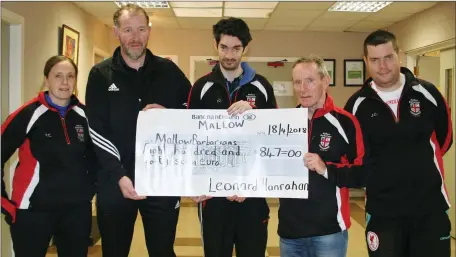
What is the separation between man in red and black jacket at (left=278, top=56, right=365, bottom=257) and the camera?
170cm

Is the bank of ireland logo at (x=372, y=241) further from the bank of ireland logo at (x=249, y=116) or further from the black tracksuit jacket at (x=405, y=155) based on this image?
the bank of ireland logo at (x=249, y=116)

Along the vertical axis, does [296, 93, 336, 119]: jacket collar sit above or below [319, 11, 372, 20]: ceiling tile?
below

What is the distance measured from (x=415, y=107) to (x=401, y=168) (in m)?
0.31

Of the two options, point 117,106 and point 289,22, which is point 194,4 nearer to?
point 289,22

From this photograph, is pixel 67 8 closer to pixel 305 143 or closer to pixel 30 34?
pixel 30 34

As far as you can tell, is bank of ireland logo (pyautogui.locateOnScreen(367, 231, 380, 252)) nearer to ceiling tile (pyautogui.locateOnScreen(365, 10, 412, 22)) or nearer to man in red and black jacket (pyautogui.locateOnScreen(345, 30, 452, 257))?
man in red and black jacket (pyautogui.locateOnScreen(345, 30, 452, 257))

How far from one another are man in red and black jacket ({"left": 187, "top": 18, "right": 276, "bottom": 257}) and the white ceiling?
11.0 feet

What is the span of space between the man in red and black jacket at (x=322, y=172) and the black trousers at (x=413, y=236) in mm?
268

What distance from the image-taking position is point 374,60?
190 cm

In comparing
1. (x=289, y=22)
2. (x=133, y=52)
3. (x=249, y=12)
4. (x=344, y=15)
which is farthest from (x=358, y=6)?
(x=133, y=52)

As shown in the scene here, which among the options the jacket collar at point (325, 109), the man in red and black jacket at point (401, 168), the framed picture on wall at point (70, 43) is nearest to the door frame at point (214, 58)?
the framed picture on wall at point (70, 43)

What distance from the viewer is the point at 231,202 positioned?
75.9 inches

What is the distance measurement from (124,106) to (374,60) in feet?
4.07

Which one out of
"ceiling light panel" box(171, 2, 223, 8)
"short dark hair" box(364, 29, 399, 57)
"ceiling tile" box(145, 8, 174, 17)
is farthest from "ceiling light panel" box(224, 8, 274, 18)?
"short dark hair" box(364, 29, 399, 57)
